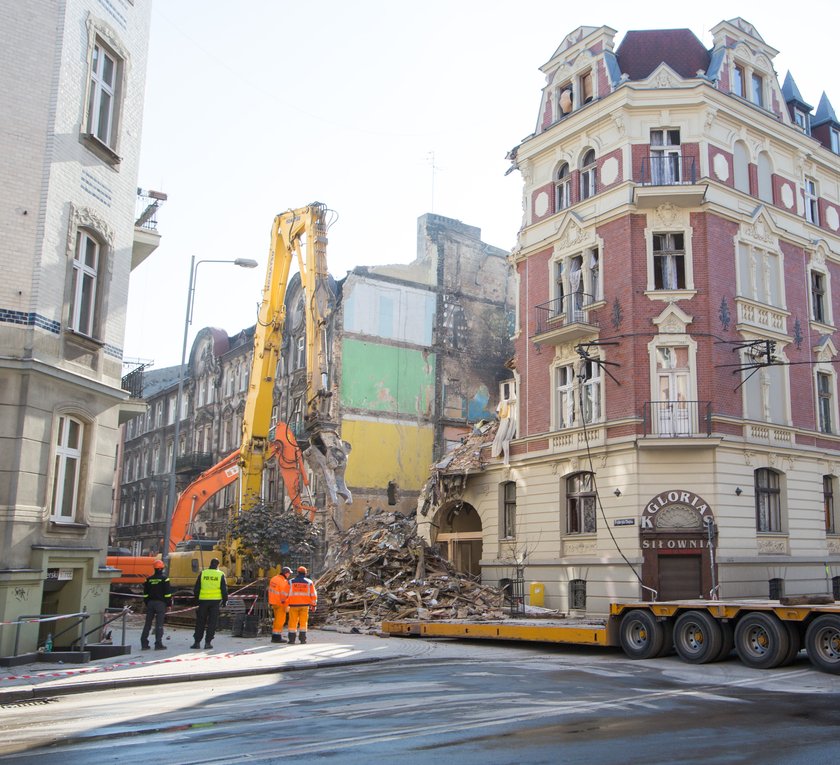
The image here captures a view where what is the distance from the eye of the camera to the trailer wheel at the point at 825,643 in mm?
13891

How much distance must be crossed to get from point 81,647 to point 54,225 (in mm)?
7176

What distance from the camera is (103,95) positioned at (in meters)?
17.7

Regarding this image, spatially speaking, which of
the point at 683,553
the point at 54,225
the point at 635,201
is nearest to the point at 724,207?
the point at 635,201

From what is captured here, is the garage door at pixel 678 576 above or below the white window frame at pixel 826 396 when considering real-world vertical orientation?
below

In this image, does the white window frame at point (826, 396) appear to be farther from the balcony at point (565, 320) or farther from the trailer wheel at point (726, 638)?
the trailer wheel at point (726, 638)

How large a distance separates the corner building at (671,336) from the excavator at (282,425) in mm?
7547

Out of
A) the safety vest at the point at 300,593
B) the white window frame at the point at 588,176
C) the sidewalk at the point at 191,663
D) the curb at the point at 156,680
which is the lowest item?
the curb at the point at 156,680

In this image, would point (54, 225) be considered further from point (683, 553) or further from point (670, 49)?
point (670, 49)

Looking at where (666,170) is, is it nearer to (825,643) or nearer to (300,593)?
(300,593)

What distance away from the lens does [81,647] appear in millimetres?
15180

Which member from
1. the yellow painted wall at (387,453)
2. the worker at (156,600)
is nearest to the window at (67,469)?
the worker at (156,600)

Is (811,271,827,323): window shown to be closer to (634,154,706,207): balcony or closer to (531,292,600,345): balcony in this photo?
(634,154,706,207): balcony

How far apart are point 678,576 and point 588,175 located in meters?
12.7

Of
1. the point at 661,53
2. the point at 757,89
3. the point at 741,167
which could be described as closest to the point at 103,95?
the point at 661,53
